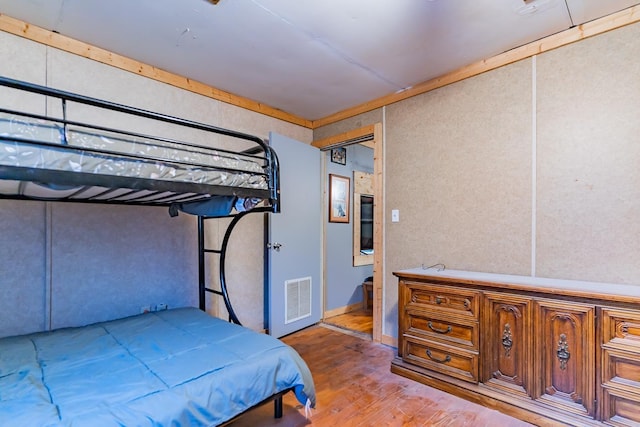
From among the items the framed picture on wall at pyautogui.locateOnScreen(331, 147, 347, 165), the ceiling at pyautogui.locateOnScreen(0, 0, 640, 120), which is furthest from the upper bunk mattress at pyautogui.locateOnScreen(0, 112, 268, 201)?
the framed picture on wall at pyautogui.locateOnScreen(331, 147, 347, 165)

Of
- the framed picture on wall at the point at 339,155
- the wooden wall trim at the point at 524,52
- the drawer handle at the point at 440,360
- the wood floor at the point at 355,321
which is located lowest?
the wood floor at the point at 355,321

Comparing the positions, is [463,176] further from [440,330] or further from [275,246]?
[275,246]

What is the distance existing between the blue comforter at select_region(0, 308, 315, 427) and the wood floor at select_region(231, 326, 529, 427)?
374 millimetres

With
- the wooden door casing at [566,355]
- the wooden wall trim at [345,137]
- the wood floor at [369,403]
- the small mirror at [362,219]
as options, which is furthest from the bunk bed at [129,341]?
the small mirror at [362,219]

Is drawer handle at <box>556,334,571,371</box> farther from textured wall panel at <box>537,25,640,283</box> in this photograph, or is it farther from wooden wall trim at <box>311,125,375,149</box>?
wooden wall trim at <box>311,125,375,149</box>

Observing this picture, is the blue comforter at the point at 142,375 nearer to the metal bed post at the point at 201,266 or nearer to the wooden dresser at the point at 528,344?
the metal bed post at the point at 201,266

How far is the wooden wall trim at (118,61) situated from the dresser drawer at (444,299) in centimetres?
242

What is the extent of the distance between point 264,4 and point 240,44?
468 mm

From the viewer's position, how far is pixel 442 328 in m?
2.26

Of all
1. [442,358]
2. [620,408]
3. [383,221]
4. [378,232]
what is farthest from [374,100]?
[620,408]

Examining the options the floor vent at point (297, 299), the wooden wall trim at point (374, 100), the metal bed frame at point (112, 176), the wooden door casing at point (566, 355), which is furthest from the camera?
the floor vent at point (297, 299)

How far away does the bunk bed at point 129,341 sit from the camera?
42.8 inches

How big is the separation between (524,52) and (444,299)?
1918mm

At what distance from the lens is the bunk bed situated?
42.8 inches
